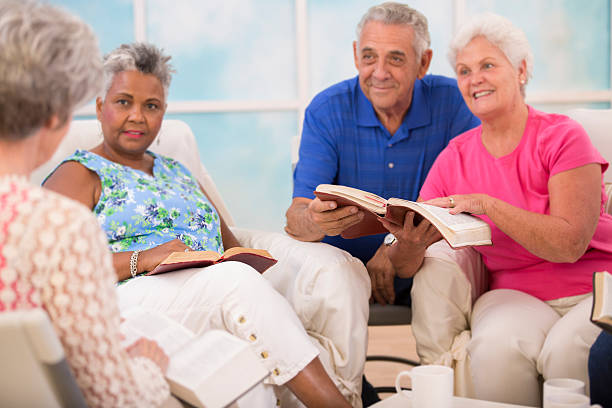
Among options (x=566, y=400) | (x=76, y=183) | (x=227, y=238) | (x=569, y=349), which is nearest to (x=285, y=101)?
(x=227, y=238)

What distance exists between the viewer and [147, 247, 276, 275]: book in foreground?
1566 millimetres

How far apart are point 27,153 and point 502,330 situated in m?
1.22

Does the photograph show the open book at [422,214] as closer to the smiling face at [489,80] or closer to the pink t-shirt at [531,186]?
the pink t-shirt at [531,186]

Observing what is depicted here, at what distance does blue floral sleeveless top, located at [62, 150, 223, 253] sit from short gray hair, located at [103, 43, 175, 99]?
286 mm

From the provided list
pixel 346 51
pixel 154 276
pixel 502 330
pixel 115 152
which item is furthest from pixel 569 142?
pixel 346 51

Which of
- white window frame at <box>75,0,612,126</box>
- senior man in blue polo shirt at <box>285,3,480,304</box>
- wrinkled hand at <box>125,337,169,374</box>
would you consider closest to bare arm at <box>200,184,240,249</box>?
senior man in blue polo shirt at <box>285,3,480,304</box>

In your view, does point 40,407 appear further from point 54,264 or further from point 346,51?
point 346,51

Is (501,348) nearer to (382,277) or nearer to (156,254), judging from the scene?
(382,277)

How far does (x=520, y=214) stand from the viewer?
1.71m

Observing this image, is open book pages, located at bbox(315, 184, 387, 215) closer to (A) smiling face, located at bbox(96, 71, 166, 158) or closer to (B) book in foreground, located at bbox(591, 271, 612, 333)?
(B) book in foreground, located at bbox(591, 271, 612, 333)

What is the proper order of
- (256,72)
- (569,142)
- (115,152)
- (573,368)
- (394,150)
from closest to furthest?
1. (573,368)
2. (569,142)
3. (115,152)
4. (394,150)
5. (256,72)

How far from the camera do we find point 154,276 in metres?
1.64

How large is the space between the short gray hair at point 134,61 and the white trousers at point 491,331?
1.05m

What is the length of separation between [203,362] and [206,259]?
0.55m
